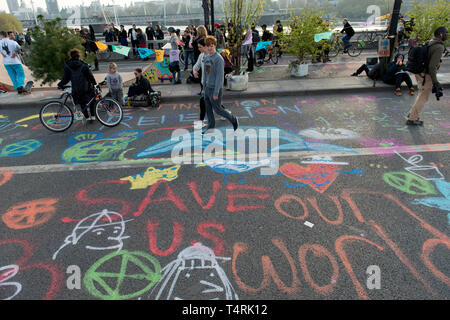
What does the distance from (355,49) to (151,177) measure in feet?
51.8

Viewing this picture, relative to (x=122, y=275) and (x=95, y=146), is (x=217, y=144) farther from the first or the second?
(x=122, y=275)

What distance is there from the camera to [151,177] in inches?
169

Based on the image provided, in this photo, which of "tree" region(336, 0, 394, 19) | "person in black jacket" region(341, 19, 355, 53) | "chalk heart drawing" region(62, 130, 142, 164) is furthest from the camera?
"tree" region(336, 0, 394, 19)

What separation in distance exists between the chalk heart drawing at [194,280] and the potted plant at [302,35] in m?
9.59

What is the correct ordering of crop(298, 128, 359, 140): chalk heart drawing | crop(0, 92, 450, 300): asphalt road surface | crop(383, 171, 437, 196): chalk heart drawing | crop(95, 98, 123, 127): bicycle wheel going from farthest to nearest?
crop(95, 98, 123, 127): bicycle wheel, crop(298, 128, 359, 140): chalk heart drawing, crop(383, 171, 437, 196): chalk heart drawing, crop(0, 92, 450, 300): asphalt road surface

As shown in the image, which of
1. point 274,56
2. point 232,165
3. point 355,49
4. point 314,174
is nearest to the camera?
point 314,174

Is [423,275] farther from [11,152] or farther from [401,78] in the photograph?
[401,78]

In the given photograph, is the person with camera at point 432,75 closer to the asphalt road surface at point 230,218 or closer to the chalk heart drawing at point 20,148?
the asphalt road surface at point 230,218

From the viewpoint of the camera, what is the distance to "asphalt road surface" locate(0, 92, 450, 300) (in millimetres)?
2516

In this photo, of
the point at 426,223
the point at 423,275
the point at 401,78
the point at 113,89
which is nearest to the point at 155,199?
the point at 423,275

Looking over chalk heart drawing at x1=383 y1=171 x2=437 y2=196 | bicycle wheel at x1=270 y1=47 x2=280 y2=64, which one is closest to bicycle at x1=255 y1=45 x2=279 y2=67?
bicycle wheel at x1=270 y1=47 x2=280 y2=64

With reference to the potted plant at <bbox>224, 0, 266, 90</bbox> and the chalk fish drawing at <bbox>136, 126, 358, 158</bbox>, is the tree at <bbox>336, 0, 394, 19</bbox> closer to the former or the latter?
the potted plant at <bbox>224, 0, 266, 90</bbox>

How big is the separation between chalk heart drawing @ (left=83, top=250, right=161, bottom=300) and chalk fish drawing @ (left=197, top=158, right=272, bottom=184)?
1.88 m

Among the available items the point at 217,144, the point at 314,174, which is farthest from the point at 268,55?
the point at 314,174
